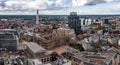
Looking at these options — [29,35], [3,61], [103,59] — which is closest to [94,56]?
[103,59]

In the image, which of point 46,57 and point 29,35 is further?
point 29,35

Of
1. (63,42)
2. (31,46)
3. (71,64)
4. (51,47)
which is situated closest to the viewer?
(71,64)

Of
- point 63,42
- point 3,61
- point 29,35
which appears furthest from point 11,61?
point 29,35

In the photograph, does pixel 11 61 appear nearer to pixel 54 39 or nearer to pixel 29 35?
pixel 54 39

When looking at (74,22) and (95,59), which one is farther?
(74,22)

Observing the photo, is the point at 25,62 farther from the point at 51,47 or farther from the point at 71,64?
the point at 51,47

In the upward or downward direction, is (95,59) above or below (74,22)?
above

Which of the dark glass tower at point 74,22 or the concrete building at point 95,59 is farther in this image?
the dark glass tower at point 74,22

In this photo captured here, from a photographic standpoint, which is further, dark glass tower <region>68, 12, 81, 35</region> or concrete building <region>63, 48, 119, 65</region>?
dark glass tower <region>68, 12, 81, 35</region>

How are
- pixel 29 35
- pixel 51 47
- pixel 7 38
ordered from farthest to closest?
pixel 29 35, pixel 51 47, pixel 7 38
